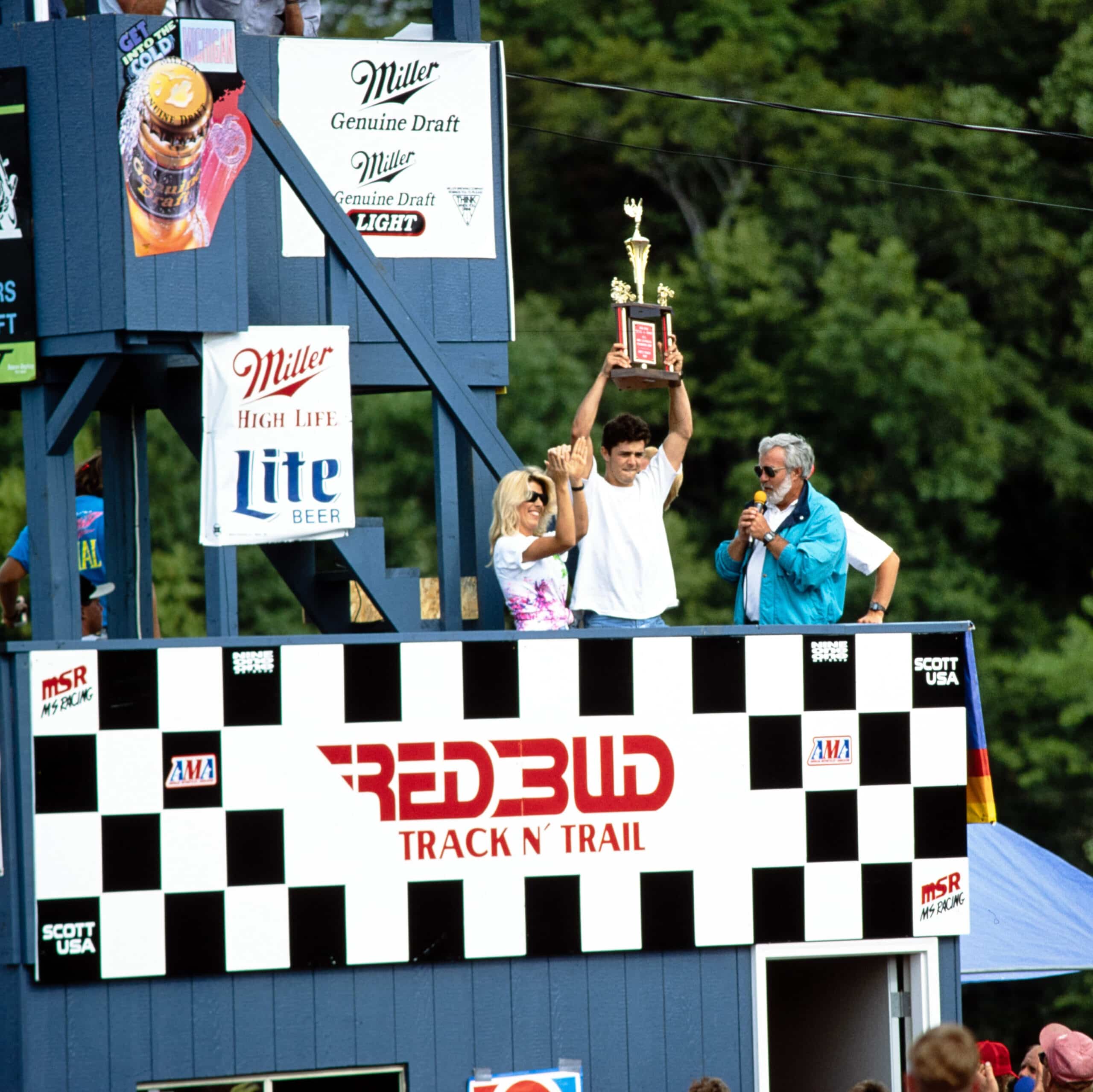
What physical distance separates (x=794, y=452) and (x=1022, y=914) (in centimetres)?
295

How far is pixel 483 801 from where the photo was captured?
23.1 feet

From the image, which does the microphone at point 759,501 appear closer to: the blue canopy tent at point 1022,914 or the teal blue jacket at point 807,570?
the teal blue jacket at point 807,570

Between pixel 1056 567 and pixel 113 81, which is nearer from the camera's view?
pixel 113 81

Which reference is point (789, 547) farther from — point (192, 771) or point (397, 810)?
point (192, 771)

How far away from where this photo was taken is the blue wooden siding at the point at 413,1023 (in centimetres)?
675

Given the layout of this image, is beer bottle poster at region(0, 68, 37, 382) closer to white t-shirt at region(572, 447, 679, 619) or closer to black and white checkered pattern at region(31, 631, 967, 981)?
black and white checkered pattern at region(31, 631, 967, 981)

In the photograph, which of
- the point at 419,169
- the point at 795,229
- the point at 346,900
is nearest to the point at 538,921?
the point at 346,900

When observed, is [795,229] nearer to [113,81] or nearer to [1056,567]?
[1056,567]

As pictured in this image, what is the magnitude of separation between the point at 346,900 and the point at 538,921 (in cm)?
69

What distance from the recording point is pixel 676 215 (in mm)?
31062

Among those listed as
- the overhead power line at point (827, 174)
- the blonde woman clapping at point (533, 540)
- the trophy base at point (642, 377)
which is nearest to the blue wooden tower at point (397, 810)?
the blonde woman clapping at point (533, 540)

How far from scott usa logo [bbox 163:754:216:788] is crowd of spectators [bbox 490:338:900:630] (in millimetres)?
1318

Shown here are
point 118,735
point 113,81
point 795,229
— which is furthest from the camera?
point 795,229

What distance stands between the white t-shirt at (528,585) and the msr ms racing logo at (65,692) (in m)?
1.60
